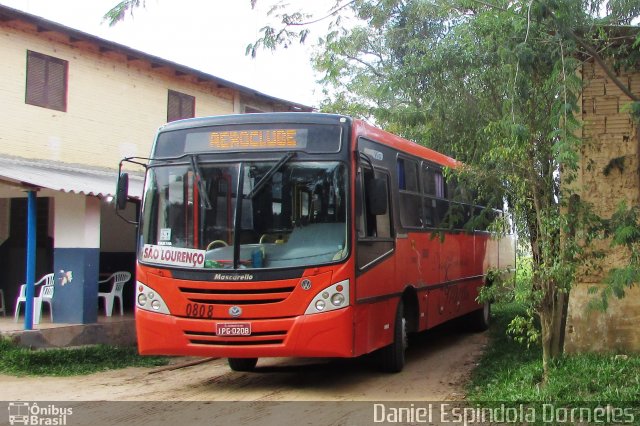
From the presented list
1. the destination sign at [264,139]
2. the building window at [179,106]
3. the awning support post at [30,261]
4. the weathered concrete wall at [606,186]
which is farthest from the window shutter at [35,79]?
the weathered concrete wall at [606,186]

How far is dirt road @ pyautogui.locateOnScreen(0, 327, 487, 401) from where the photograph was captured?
26.0ft

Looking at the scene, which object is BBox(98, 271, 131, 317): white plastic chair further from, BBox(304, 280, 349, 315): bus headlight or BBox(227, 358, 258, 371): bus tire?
BBox(304, 280, 349, 315): bus headlight

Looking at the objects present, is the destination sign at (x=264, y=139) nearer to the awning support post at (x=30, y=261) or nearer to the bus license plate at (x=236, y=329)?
the bus license plate at (x=236, y=329)

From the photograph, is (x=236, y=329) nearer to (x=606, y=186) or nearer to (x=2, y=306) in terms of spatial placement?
(x=606, y=186)

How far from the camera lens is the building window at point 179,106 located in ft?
59.0

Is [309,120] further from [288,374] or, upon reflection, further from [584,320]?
[584,320]

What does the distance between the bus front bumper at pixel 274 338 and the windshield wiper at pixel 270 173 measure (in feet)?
4.79

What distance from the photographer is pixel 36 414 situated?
7.10 meters

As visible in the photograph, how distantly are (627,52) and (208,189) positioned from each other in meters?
5.07

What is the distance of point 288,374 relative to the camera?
30.8 ft

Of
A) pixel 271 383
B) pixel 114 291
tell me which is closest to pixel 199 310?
pixel 271 383

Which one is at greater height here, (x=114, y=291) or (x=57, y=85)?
(x=57, y=85)

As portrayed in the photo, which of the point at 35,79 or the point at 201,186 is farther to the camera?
the point at 35,79

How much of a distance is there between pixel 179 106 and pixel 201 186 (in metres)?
10.8
